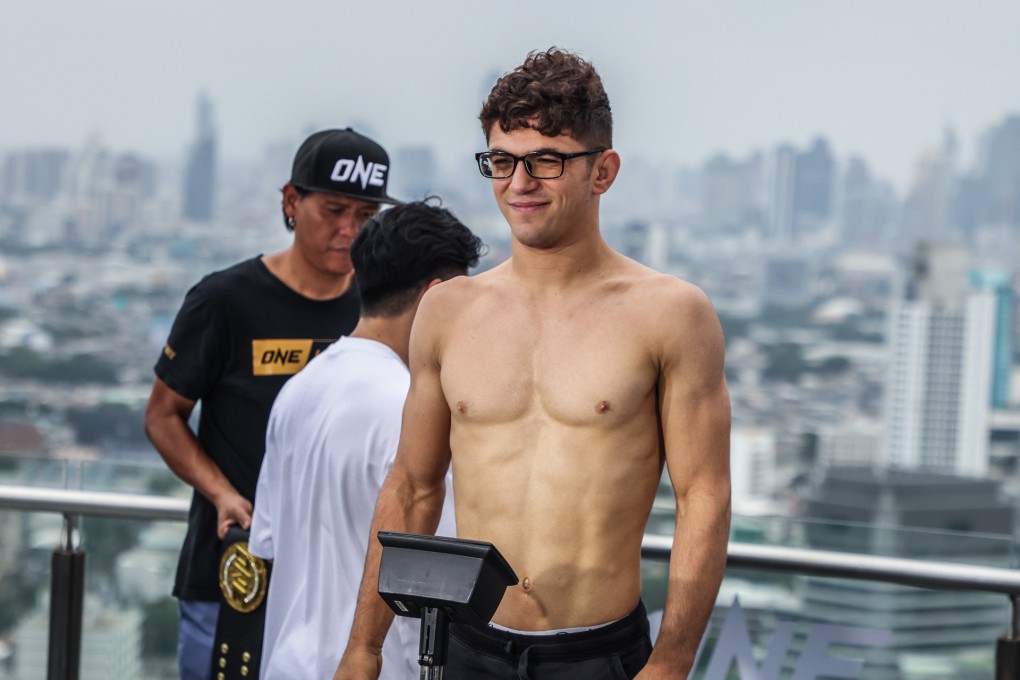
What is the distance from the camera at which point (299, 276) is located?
2730 millimetres

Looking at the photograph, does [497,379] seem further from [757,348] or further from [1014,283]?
[1014,283]

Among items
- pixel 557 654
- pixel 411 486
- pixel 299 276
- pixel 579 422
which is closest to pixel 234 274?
pixel 299 276

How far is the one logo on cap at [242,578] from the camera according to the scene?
235 cm

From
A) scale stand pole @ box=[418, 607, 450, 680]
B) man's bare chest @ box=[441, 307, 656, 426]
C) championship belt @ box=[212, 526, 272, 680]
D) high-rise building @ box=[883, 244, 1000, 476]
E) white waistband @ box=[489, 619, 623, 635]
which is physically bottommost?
high-rise building @ box=[883, 244, 1000, 476]

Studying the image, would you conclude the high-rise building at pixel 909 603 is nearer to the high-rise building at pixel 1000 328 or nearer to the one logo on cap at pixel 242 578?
the one logo on cap at pixel 242 578

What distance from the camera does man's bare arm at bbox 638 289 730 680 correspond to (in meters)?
1.66

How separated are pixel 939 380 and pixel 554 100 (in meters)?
55.4

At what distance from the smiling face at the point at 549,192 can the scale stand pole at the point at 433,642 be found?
1.86 ft

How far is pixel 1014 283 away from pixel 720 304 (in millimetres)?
14474

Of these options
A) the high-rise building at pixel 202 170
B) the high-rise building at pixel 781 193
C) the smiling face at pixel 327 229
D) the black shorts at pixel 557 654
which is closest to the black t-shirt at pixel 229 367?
the smiling face at pixel 327 229

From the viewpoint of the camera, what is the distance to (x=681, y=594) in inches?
65.9

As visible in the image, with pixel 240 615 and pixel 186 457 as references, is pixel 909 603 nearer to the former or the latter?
pixel 240 615

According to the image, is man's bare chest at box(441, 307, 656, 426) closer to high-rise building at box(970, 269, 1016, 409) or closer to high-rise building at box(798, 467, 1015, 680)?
high-rise building at box(798, 467, 1015, 680)

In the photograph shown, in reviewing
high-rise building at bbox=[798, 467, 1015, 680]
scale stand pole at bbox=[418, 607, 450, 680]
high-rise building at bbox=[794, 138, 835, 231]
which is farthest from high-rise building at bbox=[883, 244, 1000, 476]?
scale stand pole at bbox=[418, 607, 450, 680]
